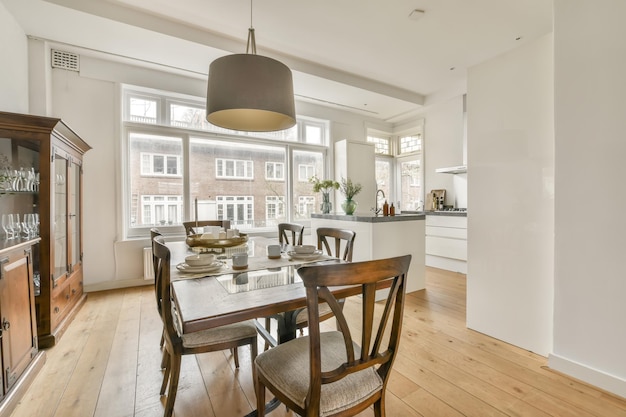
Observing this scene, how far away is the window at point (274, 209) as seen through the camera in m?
4.89

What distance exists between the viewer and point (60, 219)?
8.67ft

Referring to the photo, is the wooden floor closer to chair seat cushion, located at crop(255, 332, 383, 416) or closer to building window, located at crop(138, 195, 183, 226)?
chair seat cushion, located at crop(255, 332, 383, 416)

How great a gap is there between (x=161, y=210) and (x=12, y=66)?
2048 mm

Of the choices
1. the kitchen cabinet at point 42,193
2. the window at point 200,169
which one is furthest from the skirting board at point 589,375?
the kitchen cabinet at point 42,193

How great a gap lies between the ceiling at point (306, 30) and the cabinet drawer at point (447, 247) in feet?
8.55

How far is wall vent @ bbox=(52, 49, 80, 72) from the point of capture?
326 centimetres

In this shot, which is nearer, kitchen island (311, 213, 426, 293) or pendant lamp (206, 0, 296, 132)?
pendant lamp (206, 0, 296, 132)

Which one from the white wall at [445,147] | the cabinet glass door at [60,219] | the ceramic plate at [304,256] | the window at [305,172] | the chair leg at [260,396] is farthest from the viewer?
the window at [305,172]

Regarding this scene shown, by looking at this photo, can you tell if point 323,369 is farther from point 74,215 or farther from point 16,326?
point 74,215

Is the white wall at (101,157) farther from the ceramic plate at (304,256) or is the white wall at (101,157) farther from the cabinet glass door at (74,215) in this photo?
the ceramic plate at (304,256)

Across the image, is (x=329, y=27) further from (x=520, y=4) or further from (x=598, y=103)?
(x=598, y=103)

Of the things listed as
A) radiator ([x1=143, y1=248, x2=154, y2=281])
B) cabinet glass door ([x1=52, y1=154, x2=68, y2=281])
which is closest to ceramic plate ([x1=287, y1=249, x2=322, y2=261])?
cabinet glass door ([x1=52, y1=154, x2=68, y2=281])

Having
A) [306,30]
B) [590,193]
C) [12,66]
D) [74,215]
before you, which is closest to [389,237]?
[590,193]

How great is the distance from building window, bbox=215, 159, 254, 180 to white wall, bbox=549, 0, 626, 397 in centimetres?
390
